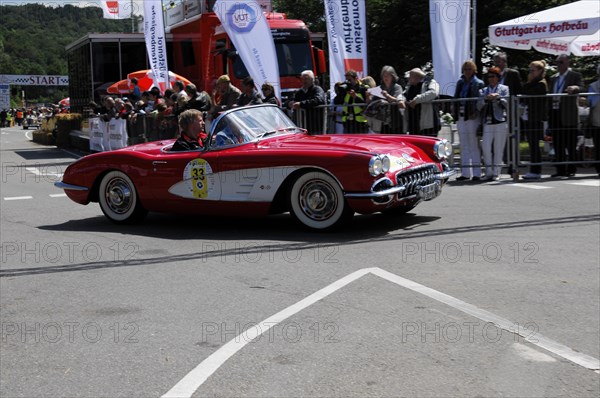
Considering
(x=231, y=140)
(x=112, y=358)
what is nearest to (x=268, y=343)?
(x=112, y=358)

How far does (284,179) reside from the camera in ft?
27.8

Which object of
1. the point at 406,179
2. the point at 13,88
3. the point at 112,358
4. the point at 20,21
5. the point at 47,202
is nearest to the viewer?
the point at 112,358

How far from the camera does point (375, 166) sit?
8023 mm

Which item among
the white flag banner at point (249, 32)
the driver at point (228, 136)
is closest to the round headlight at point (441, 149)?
the driver at point (228, 136)

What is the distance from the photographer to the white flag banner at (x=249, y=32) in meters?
16.6

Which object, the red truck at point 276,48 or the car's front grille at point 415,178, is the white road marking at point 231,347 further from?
the red truck at point 276,48

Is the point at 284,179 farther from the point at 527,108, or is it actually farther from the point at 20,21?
the point at 20,21

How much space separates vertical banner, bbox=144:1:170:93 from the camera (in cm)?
2103

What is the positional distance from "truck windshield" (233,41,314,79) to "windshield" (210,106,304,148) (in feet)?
37.3

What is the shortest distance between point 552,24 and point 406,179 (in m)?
8.17

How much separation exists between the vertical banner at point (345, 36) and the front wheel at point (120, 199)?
Result: 24.0 ft

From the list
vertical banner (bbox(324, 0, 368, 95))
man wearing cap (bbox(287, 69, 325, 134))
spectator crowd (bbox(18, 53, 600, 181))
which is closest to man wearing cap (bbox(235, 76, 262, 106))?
man wearing cap (bbox(287, 69, 325, 134))

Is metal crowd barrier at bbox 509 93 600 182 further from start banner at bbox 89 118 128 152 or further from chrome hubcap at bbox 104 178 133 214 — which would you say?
start banner at bbox 89 118 128 152

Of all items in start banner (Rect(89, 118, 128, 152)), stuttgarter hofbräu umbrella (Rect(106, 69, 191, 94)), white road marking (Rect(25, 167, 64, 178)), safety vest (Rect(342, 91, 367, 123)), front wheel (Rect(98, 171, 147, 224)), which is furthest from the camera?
stuttgarter hofbräu umbrella (Rect(106, 69, 191, 94))
